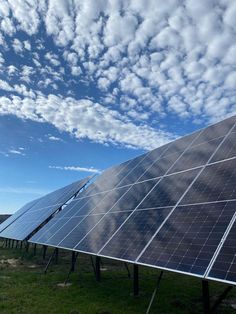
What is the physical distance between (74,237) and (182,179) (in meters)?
8.33

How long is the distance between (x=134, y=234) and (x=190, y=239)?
12.1ft

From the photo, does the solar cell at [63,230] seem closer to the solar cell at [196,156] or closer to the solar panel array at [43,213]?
the solar cell at [196,156]

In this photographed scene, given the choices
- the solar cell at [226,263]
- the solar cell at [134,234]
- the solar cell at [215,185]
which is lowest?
the solar cell at [226,263]

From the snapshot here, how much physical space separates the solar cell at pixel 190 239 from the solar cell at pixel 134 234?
62 centimetres

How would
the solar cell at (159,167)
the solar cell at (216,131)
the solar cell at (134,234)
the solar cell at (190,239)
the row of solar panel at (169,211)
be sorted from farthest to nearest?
the solar cell at (159,167) < the solar cell at (216,131) < the solar cell at (134,234) < the row of solar panel at (169,211) < the solar cell at (190,239)

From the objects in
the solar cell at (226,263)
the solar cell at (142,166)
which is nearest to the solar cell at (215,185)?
the solar cell at (226,263)

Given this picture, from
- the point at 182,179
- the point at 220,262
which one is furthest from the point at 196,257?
the point at 182,179

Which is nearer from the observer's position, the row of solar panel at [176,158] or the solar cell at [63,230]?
the row of solar panel at [176,158]

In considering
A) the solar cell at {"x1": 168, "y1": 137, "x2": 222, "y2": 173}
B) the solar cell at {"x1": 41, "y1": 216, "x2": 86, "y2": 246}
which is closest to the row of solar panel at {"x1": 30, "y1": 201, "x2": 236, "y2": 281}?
the solar cell at {"x1": 168, "y1": 137, "x2": 222, "y2": 173}

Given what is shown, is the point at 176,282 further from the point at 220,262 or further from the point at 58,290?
the point at 220,262

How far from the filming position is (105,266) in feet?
82.2

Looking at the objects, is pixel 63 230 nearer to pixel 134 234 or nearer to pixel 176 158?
pixel 176 158

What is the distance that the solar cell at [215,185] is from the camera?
1112cm

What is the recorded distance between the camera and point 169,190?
14727 millimetres
